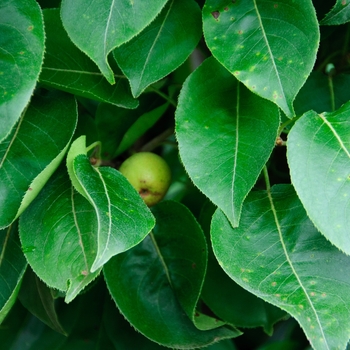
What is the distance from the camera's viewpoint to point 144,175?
70cm

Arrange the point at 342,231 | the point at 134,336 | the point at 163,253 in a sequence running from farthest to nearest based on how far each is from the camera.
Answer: the point at 134,336
the point at 163,253
the point at 342,231

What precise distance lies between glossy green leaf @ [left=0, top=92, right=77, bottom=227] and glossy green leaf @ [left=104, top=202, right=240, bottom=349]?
15cm

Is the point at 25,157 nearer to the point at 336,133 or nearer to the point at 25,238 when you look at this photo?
the point at 25,238

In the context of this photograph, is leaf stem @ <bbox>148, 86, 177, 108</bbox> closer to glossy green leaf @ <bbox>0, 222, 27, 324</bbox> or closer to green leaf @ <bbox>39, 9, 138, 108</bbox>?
green leaf @ <bbox>39, 9, 138, 108</bbox>

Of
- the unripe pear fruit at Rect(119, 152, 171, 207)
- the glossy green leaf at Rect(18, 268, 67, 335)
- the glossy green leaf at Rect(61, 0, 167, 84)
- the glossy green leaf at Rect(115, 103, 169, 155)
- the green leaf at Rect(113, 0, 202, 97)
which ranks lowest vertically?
the glossy green leaf at Rect(18, 268, 67, 335)

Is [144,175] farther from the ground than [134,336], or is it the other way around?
[144,175]

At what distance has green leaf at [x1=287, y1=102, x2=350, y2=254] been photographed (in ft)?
1.67

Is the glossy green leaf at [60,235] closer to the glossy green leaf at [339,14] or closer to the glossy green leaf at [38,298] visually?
the glossy green leaf at [38,298]

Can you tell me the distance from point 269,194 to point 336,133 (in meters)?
0.11

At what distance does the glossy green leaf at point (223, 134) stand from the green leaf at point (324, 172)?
3 centimetres

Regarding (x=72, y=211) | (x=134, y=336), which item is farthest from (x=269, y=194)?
(x=134, y=336)

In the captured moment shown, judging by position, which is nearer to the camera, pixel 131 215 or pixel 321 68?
pixel 131 215

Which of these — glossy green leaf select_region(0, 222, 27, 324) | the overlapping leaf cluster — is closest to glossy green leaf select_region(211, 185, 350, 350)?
the overlapping leaf cluster

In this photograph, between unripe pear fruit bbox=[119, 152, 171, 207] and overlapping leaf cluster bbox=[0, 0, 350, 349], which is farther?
unripe pear fruit bbox=[119, 152, 171, 207]
